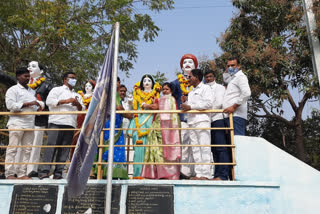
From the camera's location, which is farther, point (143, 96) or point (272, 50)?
point (272, 50)

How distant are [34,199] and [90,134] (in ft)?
4.96

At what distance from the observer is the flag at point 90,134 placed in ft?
11.4

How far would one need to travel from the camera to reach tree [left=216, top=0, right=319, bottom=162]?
9.80 meters

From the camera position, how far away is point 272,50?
980cm

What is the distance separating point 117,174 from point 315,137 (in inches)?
424

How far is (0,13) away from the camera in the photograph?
8961 millimetres

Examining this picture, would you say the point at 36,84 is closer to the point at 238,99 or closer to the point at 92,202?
the point at 92,202

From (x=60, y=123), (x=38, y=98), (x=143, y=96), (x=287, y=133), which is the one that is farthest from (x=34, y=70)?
(x=287, y=133)

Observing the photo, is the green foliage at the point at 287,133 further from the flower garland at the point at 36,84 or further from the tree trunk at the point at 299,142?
the flower garland at the point at 36,84

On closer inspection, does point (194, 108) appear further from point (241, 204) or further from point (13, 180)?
point (13, 180)

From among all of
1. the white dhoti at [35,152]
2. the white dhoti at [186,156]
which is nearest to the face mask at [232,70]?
the white dhoti at [186,156]

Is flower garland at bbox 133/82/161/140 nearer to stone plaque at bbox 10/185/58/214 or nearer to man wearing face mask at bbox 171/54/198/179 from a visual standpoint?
man wearing face mask at bbox 171/54/198/179

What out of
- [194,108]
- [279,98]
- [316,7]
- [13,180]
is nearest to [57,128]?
[13,180]

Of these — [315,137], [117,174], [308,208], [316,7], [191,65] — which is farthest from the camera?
[315,137]
